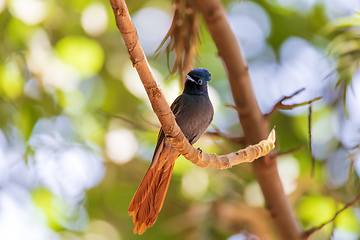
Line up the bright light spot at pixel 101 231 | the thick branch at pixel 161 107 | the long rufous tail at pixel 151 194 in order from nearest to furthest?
1. the thick branch at pixel 161 107
2. the long rufous tail at pixel 151 194
3. the bright light spot at pixel 101 231

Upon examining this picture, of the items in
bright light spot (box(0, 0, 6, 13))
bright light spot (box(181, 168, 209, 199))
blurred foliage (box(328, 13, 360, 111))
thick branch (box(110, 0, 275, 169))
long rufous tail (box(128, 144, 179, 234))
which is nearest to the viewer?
thick branch (box(110, 0, 275, 169))

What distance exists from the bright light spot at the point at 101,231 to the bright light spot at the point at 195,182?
110 centimetres

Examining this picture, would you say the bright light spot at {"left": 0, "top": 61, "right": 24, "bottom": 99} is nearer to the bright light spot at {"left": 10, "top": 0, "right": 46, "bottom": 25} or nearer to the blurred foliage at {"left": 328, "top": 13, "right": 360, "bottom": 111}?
the bright light spot at {"left": 10, "top": 0, "right": 46, "bottom": 25}

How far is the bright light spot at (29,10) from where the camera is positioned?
529 cm

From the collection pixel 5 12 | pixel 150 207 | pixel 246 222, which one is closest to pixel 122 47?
pixel 5 12

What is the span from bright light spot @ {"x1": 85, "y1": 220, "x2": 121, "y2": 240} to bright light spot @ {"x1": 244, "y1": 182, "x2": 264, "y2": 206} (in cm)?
176

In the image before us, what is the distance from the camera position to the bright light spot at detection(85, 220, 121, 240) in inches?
224

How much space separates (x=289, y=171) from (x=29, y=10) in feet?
12.2

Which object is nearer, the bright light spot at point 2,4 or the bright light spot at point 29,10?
the bright light spot at point 2,4

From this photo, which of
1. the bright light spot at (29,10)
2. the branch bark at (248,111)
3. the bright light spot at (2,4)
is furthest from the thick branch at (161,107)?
the bright light spot at (29,10)

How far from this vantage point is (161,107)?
2.02 m

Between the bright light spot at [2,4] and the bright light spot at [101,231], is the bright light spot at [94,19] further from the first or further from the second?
the bright light spot at [101,231]

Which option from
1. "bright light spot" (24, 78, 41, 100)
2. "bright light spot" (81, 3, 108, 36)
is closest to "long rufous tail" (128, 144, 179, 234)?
"bright light spot" (24, 78, 41, 100)

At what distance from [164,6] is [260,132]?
11.2 feet
